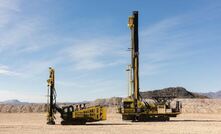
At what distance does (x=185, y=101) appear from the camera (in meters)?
97.2

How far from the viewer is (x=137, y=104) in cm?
4250

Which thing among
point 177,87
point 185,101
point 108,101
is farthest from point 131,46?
point 177,87

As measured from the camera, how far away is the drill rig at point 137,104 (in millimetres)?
42312

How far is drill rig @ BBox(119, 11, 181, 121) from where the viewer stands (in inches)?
1666

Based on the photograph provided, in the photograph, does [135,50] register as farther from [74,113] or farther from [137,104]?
[74,113]

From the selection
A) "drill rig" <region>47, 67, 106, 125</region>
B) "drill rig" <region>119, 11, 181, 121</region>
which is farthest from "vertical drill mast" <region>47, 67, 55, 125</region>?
"drill rig" <region>119, 11, 181, 121</region>

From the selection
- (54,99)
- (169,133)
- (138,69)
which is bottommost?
(169,133)

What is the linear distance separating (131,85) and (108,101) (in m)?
88.7

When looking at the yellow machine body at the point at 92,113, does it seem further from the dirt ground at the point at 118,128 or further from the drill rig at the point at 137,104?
the drill rig at the point at 137,104

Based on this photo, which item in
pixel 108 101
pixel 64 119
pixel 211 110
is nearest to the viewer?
pixel 64 119

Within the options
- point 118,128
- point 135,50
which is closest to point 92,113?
point 118,128

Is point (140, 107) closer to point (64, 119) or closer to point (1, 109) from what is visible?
point (64, 119)

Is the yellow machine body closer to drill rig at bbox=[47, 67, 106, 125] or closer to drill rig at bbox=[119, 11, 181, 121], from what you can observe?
drill rig at bbox=[47, 67, 106, 125]

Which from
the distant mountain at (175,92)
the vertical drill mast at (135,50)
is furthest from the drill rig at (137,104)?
the distant mountain at (175,92)
